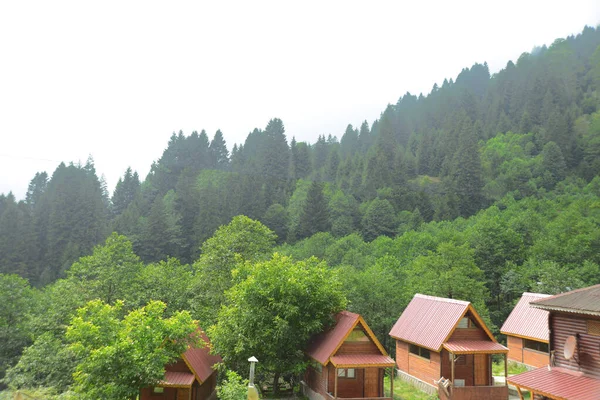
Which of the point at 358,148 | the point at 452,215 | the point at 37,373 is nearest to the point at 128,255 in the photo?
the point at 37,373

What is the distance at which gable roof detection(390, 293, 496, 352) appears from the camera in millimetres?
25750

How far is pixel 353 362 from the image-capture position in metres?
23.9

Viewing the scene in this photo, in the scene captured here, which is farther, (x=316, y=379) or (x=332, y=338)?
(x=316, y=379)

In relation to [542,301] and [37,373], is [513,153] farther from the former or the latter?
[37,373]

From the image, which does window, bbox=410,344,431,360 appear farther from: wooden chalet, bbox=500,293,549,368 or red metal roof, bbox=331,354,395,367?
wooden chalet, bbox=500,293,549,368

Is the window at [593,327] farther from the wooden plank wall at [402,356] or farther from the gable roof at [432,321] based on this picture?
the wooden plank wall at [402,356]

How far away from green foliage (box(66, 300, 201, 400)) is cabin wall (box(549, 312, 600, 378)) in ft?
57.0

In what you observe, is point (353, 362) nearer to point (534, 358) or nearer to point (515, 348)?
point (534, 358)

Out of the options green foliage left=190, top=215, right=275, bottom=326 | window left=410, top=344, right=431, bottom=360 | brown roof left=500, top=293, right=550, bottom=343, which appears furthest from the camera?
green foliage left=190, top=215, right=275, bottom=326

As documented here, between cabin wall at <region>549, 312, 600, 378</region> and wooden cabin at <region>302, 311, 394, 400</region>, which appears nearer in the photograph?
cabin wall at <region>549, 312, 600, 378</region>

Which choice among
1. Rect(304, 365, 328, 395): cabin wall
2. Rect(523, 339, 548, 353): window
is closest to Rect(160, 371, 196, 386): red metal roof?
Rect(304, 365, 328, 395): cabin wall

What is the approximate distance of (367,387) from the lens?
25.0 meters

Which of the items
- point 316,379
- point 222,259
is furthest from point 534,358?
point 222,259

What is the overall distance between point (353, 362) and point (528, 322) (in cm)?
1502
